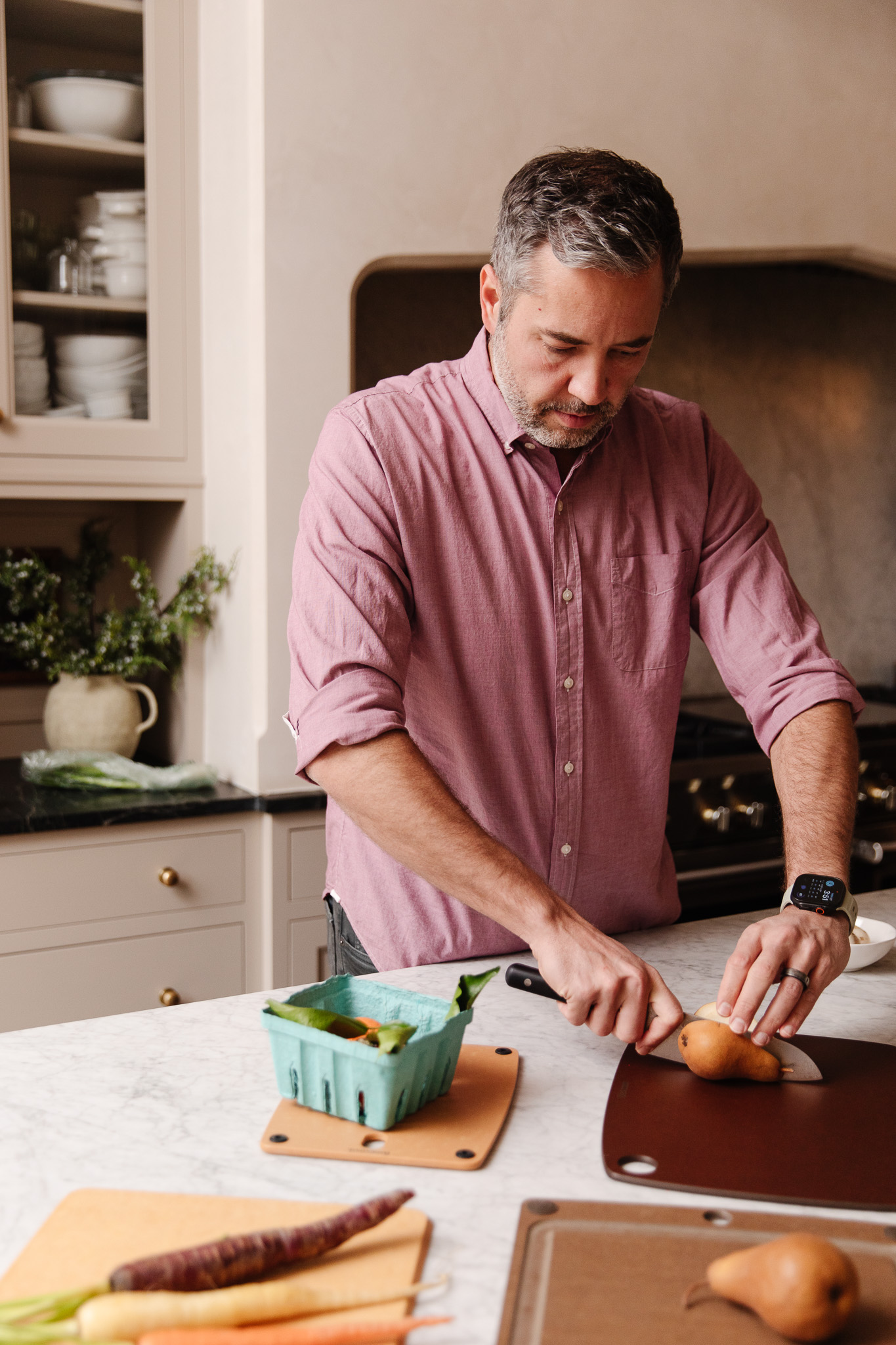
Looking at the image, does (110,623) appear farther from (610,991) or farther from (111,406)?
(610,991)

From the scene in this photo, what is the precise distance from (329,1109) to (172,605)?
1.68 metres

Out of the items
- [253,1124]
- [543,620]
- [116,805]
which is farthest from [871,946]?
[116,805]

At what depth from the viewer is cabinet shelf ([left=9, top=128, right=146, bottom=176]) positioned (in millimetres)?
2359

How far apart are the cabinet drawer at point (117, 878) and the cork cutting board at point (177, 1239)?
143 cm

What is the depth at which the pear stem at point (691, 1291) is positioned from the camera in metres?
0.74

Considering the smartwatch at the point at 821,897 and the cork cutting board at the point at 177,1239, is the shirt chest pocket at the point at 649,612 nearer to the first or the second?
the smartwatch at the point at 821,897

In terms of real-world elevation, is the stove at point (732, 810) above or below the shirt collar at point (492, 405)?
below

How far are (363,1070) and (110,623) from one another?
1730 millimetres

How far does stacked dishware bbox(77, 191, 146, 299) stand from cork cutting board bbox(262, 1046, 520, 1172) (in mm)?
1917

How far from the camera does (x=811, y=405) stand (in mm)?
3588

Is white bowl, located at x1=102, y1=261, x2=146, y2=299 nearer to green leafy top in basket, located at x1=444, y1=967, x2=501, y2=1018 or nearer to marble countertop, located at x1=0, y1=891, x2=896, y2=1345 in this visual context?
marble countertop, located at x1=0, y1=891, x2=896, y2=1345

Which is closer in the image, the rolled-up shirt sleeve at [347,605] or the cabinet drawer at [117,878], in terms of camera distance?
the rolled-up shirt sleeve at [347,605]

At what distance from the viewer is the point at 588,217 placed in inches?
49.9

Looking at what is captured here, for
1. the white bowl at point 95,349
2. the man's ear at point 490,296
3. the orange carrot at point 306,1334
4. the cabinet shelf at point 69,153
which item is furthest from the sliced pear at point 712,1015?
the cabinet shelf at point 69,153
